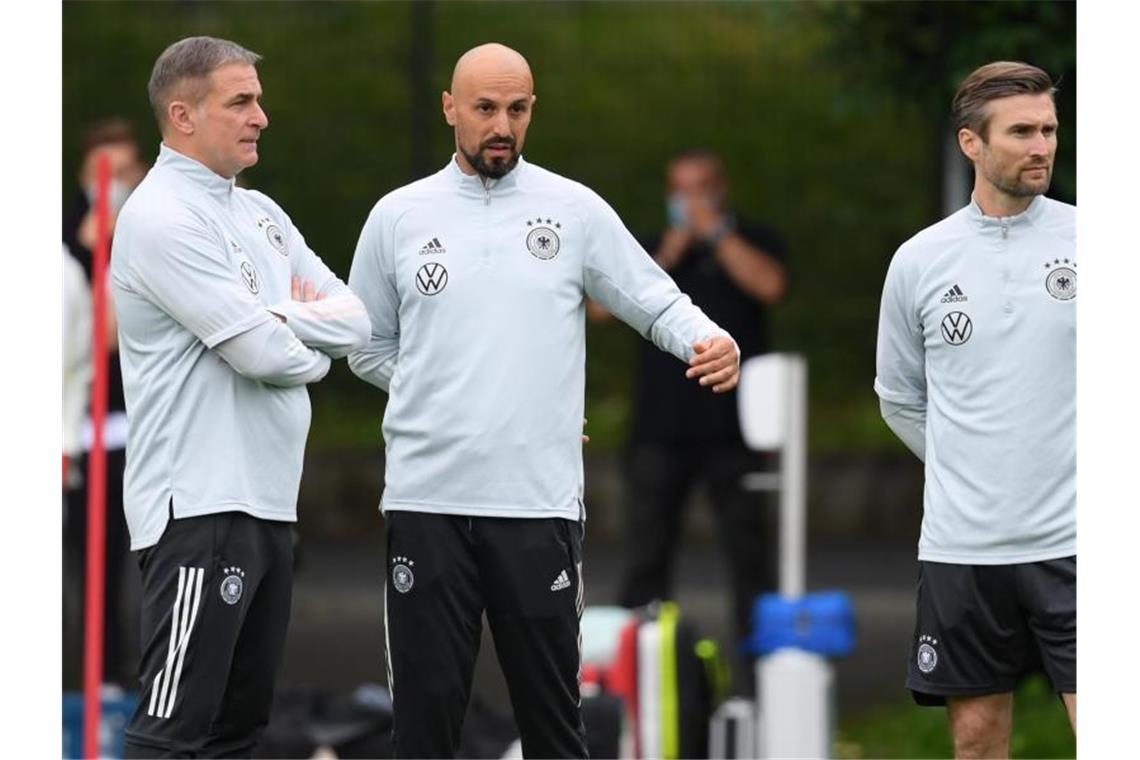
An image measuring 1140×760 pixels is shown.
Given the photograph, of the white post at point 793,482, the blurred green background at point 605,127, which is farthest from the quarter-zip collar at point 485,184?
the blurred green background at point 605,127

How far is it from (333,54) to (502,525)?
832 centimetres

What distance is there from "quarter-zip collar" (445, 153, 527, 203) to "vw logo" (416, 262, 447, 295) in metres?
0.21

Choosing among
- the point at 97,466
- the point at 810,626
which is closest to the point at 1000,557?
the point at 810,626

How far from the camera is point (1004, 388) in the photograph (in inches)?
222

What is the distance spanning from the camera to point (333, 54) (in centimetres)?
1366

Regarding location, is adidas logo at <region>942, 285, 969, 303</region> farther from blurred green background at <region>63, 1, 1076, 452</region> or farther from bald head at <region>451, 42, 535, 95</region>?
blurred green background at <region>63, 1, 1076, 452</region>

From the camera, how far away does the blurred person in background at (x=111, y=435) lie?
8.92m

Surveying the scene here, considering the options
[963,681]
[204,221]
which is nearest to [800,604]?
[963,681]

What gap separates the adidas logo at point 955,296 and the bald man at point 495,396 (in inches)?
20.3

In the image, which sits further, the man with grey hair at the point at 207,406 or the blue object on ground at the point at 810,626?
the blue object on ground at the point at 810,626

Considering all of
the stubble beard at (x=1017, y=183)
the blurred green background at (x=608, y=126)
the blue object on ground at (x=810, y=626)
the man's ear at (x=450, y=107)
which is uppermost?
the blurred green background at (x=608, y=126)

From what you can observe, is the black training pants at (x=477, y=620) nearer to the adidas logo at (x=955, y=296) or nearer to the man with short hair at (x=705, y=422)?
the adidas logo at (x=955, y=296)
